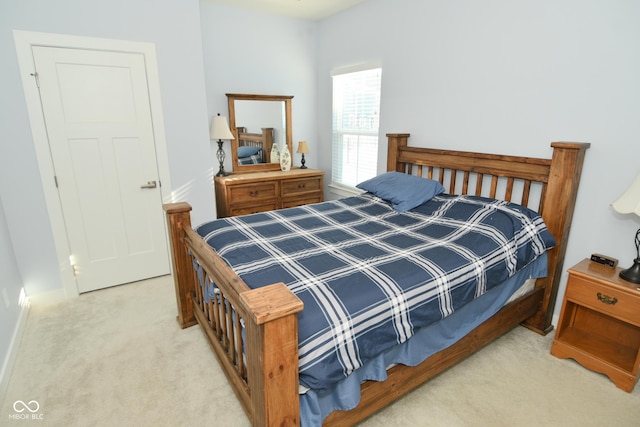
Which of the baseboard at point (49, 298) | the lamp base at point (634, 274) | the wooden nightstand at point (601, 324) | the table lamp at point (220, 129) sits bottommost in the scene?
the baseboard at point (49, 298)

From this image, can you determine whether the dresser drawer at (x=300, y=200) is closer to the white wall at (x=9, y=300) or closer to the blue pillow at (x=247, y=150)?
the blue pillow at (x=247, y=150)

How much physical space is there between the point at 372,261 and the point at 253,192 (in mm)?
2395

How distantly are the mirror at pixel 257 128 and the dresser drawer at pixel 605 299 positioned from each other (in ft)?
10.8

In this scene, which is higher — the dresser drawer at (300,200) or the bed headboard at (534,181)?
the bed headboard at (534,181)

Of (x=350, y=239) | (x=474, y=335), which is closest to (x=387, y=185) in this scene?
(x=350, y=239)

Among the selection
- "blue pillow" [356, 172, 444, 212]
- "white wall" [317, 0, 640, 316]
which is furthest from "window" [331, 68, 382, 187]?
"blue pillow" [356, 172, 444, 212]

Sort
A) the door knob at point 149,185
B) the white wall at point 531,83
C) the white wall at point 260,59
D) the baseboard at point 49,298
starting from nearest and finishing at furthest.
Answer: the white wall at point 531,83 < the baseboard at point 49,298 < the door knob at point 149,185 < the white wall at point 260,59

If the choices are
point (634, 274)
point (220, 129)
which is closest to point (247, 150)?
point (220, 129)

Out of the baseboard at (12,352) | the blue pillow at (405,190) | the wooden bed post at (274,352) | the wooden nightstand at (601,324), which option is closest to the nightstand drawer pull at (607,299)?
the wooden nightstand at (601,324)

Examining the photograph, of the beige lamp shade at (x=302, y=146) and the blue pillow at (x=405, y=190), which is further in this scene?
the beige lamp shade at (x=302, y=146)

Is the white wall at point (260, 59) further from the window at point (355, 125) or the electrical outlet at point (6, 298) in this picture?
the electrical outlet at point (6, 298)

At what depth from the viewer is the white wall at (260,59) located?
3.71m

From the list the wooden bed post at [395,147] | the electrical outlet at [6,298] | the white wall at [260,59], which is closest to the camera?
the electrical outlet at [6,298]

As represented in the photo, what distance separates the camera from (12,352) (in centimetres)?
212
